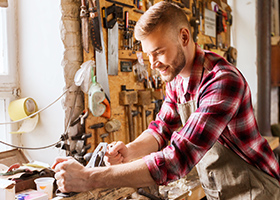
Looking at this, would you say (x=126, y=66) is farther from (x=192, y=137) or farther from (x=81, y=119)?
(x=192, y=137)

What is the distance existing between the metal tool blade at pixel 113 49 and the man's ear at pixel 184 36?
0.96 m

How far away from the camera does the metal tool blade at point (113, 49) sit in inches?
90.4

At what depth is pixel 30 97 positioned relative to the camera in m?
2.20

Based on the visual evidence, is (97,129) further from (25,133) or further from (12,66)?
(12,66)

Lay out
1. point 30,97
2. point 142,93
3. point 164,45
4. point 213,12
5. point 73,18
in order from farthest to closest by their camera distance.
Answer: point 213,12 < point 142,93 < point 30,97 < point 73,18 < point 164,45

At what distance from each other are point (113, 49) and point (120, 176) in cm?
140

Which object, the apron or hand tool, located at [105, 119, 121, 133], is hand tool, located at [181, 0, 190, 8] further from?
the apron

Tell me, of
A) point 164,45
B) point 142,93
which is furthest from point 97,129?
point 164,45

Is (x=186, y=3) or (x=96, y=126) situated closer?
(x=96, y=126)

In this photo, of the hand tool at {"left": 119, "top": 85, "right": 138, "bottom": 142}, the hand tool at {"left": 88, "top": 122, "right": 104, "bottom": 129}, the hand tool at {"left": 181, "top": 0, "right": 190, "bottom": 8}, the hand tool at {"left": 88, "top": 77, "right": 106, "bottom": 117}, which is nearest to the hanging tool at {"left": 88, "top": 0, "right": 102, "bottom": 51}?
the hand tool at {"left": 88, "top": 77, "right": 106, "bottom": 117}

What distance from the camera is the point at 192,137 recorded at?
117 cm

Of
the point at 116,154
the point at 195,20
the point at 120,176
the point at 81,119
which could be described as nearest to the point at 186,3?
the point at 195,20

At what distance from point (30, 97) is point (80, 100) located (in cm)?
40

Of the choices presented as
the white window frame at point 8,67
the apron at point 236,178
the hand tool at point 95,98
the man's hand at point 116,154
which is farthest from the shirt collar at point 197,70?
the white window frame at point 8,67
